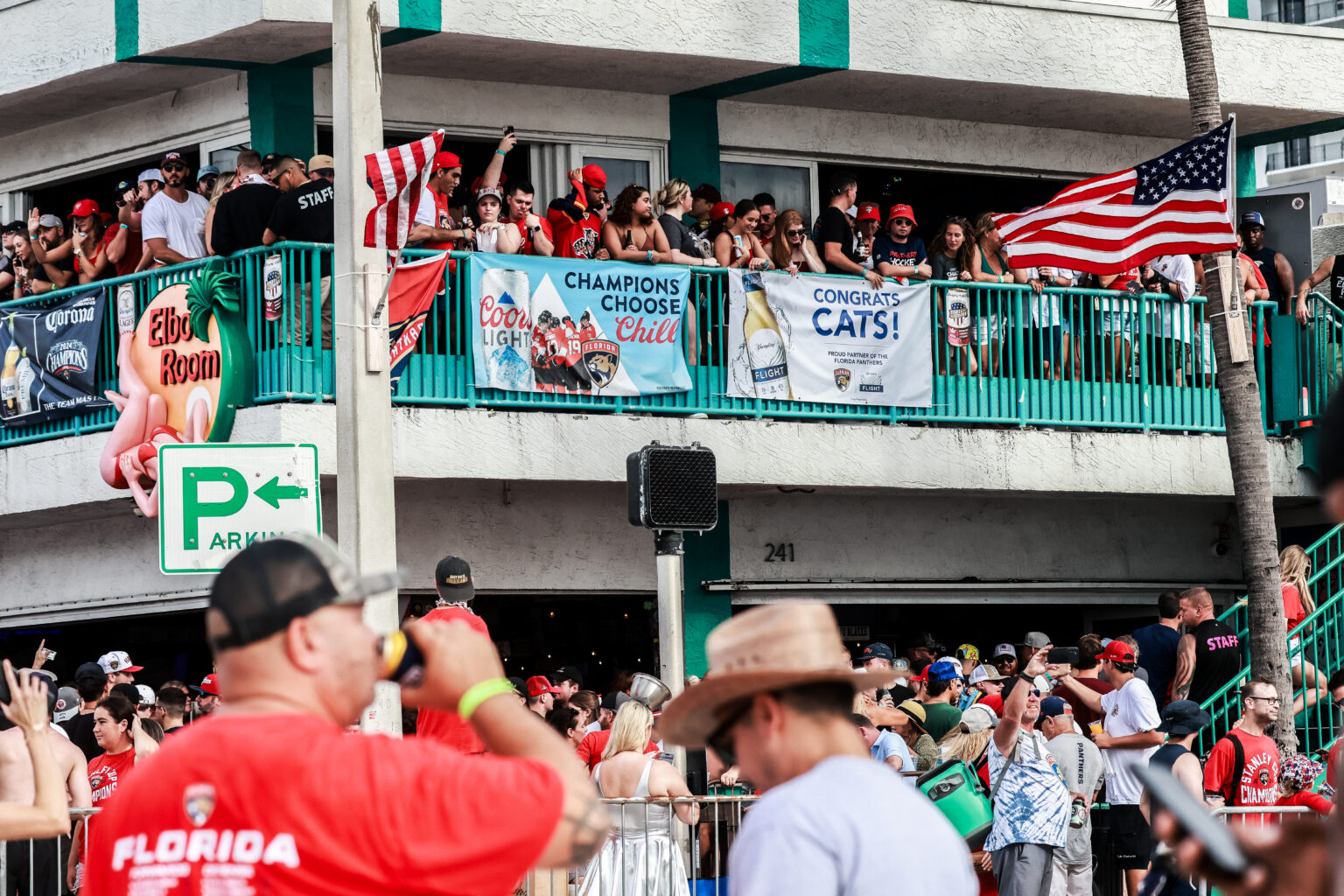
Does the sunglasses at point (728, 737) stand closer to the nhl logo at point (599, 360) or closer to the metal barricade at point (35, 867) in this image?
the metal barricade at point (35, 867)

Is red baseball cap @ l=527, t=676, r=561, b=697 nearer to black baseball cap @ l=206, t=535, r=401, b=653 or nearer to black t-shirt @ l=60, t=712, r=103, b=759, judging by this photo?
black t-shirt @ l=60, t=712, r=103, b=759

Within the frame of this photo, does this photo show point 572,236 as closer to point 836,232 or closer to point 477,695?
point 836,232

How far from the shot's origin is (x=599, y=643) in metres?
17.1

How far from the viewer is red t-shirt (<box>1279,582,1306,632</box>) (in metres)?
15.5

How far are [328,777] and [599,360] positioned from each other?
11.9 meters

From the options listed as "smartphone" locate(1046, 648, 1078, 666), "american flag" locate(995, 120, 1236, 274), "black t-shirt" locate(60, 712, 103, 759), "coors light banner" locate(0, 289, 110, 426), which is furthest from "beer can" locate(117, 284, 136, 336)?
"smartphone" locate(1046, 648, 1078, 666)

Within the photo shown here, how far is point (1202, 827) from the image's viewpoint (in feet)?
7.49

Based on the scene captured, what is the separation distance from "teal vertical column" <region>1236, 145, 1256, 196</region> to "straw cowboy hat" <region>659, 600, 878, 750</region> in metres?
17.2

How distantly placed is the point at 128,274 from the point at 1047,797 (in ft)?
25.7

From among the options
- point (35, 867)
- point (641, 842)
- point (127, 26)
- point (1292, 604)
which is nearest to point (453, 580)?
point (641, 842)

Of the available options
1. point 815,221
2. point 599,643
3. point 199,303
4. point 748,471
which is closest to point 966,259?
point 815,221

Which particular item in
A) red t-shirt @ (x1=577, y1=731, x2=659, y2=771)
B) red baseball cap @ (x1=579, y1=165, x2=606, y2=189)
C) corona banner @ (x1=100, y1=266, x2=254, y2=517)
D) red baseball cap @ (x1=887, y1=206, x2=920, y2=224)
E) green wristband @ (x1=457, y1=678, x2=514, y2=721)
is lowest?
red t-shirt @ (x1=577, y1=731, x2=659, y2=771)

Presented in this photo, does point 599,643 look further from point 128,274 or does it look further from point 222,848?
point 222,848

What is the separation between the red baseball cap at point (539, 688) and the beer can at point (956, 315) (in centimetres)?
451
